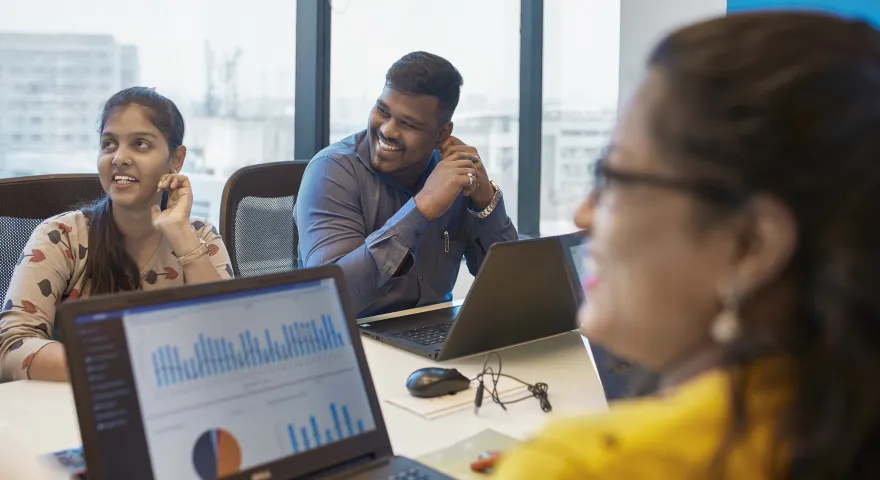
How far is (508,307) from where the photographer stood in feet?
5.11

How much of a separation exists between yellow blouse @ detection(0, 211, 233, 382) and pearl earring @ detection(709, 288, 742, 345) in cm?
126

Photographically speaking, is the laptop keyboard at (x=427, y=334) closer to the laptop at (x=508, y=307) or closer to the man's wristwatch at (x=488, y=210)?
the laptop at (x=508, y=307)

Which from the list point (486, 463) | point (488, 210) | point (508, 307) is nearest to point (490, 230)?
point (488, 210)

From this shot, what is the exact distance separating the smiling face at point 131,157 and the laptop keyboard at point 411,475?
110 centimetres

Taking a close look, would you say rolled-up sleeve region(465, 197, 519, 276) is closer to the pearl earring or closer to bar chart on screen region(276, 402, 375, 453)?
bar chart on screen region(276, 402, 375, 453)

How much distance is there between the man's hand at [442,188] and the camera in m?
2.04

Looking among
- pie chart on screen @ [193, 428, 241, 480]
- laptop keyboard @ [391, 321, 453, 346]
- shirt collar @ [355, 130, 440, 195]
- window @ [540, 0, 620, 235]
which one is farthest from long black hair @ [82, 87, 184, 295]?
window @ [540, 0, 620, 235]

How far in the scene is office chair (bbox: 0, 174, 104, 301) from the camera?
5.93 feet

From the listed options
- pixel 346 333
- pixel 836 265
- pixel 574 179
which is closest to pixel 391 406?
pixel 346 333

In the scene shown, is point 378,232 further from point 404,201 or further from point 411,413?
point 411,413

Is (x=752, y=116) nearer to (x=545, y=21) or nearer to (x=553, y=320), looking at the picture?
(x=553, y=320)

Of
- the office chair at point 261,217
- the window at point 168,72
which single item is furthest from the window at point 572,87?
the office chair at point 261,217

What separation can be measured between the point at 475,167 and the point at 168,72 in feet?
4.12

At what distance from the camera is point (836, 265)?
19.8 inches
